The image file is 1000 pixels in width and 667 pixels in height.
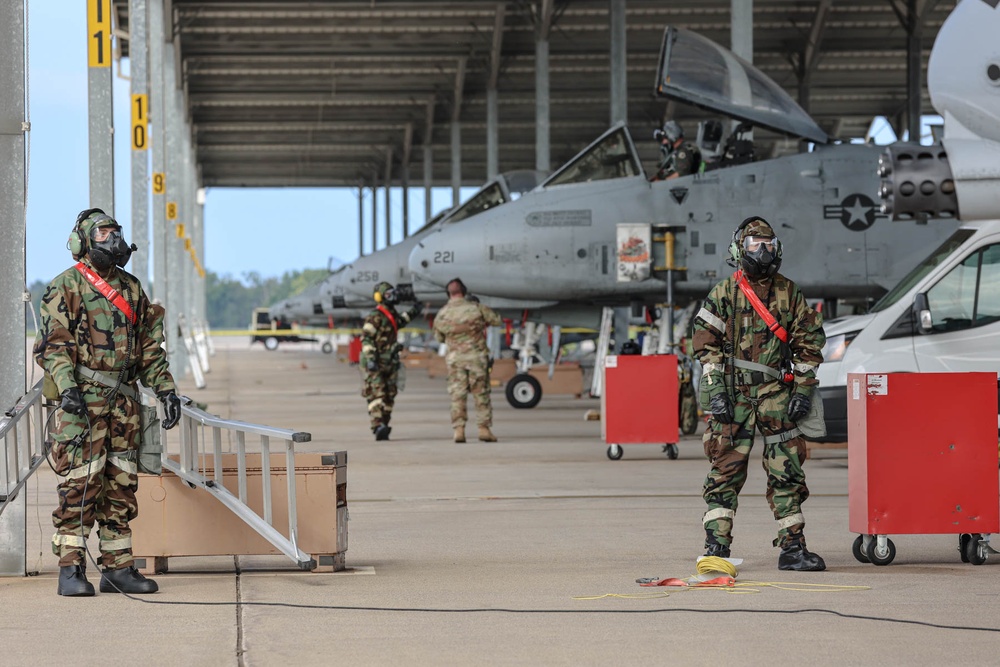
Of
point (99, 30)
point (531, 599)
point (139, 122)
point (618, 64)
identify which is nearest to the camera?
point (531, 599)

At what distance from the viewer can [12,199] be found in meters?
8.00

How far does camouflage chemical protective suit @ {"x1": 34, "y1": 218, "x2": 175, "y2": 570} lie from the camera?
23.2 feet

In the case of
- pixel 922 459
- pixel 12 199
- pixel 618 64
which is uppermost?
pixel 618 64

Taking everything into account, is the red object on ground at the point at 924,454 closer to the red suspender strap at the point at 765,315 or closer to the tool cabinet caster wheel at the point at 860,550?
the tool cabinet caster wheel at the point at 860,550

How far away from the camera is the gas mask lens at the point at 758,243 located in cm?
753

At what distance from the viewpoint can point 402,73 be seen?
41469 mm

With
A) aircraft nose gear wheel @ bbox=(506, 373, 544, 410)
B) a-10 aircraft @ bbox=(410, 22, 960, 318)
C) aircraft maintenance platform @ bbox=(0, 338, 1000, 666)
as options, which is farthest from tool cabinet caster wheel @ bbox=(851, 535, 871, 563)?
aircraft nose gear wheel @ bbox=(506, 373, 544, 410)

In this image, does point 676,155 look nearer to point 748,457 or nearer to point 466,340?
point 466,340

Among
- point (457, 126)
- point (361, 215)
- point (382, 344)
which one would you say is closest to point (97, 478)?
point (382, 344)

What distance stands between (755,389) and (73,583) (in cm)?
352

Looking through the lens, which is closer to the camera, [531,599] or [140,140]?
[531,599]

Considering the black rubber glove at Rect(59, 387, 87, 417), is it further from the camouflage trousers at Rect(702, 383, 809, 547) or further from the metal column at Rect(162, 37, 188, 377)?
the metal column at Rect(162, 37, 188, 377)

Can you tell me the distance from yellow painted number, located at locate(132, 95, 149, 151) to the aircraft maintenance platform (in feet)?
23.1

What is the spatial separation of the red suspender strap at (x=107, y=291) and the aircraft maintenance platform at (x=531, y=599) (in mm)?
1377
